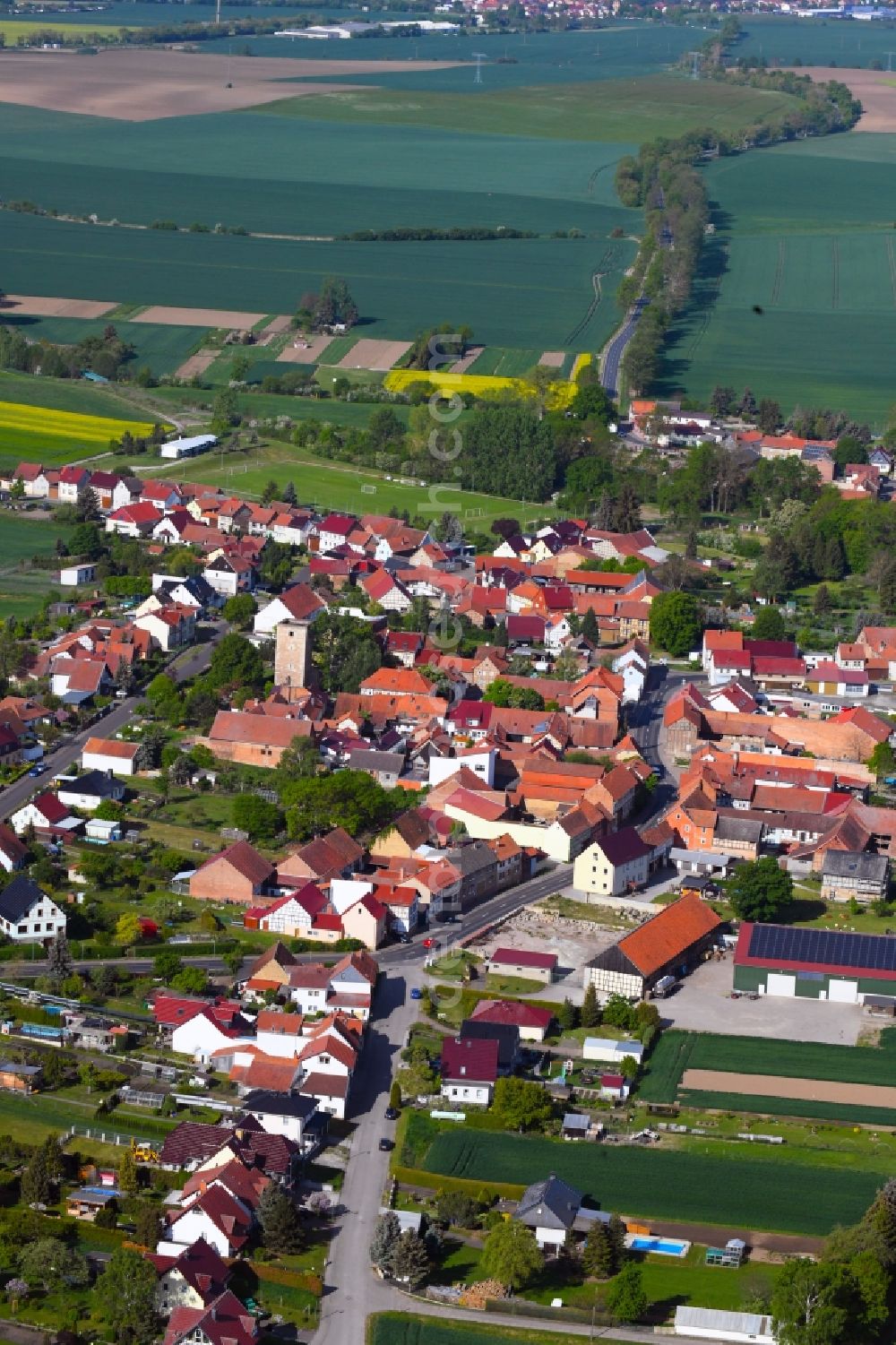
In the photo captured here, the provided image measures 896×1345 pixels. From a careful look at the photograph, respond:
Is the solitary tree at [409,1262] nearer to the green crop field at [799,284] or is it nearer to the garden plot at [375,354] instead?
the green crop field at [799,284]

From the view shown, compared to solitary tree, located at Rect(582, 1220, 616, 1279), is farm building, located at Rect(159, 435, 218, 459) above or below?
below

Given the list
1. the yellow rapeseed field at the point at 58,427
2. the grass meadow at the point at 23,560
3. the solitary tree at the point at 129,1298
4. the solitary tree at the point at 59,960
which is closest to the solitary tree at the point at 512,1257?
the solitary tree at the point at 129,1298

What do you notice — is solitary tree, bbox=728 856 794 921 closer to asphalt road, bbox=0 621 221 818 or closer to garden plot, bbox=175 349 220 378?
asphalt road, bbox=0 621 221 818

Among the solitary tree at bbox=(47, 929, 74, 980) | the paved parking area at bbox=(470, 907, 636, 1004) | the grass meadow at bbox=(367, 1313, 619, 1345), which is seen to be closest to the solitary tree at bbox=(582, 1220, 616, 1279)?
the grass meadow at bbox=(367, 1313, 619, 1345)

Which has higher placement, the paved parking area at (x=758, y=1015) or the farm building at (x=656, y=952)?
the farm building at (x=656, y=952)

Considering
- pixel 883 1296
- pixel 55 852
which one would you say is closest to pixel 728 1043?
pixel 883 1296

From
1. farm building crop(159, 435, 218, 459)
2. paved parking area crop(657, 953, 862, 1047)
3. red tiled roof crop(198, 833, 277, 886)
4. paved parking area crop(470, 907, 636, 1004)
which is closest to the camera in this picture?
paved parking area crop(657, 953, 862, 1047)

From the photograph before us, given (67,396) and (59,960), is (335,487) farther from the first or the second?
(59,960)
